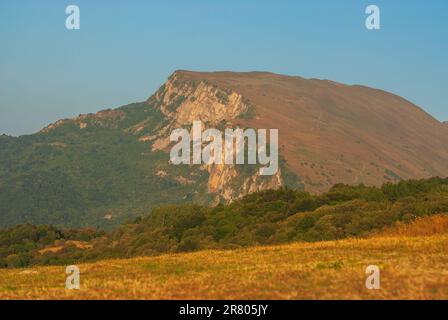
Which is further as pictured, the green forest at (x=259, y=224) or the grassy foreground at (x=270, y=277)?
the green forest at (x=259, y=224)

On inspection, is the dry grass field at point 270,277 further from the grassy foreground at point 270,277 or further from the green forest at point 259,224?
the green forest at point 259,224

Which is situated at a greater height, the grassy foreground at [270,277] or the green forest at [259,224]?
the grassy foreground at [270,277]

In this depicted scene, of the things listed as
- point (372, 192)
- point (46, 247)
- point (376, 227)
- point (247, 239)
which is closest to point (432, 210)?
point (376, 227)

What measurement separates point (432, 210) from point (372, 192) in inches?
791

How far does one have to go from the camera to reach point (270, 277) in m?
20.2

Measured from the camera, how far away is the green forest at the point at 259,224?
51188 millimetres

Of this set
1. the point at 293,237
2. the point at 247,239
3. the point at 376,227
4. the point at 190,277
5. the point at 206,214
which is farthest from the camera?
the point at 206,214

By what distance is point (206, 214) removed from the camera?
76.7 m

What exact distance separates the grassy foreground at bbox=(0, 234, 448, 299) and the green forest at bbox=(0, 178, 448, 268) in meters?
19.2

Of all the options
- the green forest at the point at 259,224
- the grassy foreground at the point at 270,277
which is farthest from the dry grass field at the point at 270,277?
the green forest at the point at 259,224

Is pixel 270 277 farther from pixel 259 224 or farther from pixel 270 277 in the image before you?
pixel 259 224

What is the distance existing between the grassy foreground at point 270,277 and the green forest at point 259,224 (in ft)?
63.0

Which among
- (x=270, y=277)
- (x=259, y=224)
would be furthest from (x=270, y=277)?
(x=259, y=224)
